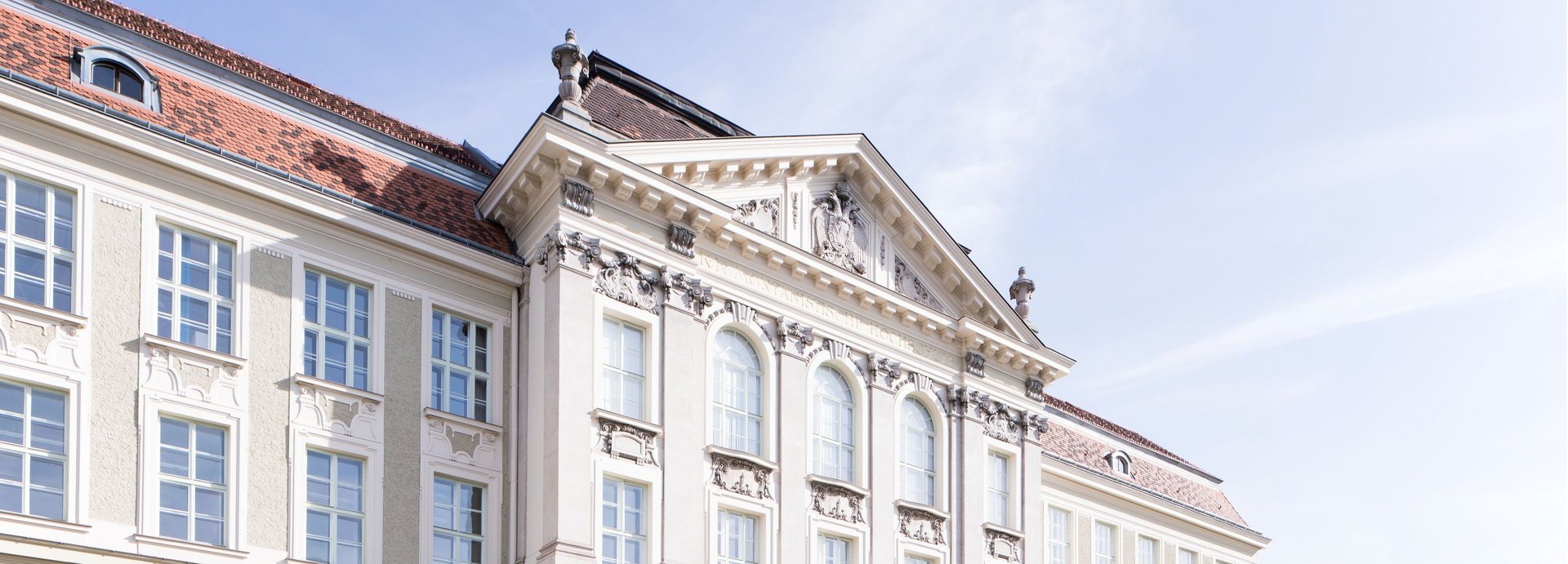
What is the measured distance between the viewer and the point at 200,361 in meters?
21.4

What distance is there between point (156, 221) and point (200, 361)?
2.04m

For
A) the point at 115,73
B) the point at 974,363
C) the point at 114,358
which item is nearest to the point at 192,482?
the point at 114,358

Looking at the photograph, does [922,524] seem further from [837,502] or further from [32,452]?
[32,452]

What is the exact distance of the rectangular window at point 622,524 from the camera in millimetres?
24188

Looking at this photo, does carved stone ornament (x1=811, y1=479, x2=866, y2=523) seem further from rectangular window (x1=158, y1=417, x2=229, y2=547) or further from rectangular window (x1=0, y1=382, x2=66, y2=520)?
rectangular window (x1=0, y1=382, x2=66, y2=520)

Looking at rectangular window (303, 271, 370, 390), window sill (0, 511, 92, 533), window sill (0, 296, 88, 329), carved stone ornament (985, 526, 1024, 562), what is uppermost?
rectangular window (303, 271, 370, 390)

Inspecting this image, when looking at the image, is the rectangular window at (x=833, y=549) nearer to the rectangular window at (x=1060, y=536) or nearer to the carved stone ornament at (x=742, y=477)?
the carved stone ornament at (x=742, y=477)

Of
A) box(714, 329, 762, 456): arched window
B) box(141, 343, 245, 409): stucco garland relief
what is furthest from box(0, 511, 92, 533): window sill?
box(714, 329, 762, 456): arched window

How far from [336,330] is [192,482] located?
10.9 ft

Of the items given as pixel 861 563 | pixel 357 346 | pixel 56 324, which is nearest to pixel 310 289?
pixel 357 346

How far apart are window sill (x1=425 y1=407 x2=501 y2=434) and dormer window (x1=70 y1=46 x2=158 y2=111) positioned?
5.93m

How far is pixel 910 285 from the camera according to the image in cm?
3109

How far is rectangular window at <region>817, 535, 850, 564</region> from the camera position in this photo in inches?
1085

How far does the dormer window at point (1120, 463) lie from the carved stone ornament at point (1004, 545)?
336 inches
